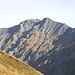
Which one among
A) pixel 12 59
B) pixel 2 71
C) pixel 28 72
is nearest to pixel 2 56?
pixel 12 59

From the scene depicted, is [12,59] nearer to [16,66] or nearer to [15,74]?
[16,66]

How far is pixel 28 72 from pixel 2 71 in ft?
45.9

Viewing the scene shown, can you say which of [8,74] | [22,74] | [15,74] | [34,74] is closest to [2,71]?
[8,74]

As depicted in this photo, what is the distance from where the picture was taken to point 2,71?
5212cm

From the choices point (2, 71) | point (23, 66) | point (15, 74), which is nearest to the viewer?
point (2, 71)

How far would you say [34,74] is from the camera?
6481 centimetres

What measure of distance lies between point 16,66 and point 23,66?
2.74m

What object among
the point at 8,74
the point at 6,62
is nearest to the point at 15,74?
the point at 8,74

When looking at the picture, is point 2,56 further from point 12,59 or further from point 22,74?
point 22,74

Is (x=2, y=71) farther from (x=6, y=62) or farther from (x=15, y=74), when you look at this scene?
(x=6, y=62)

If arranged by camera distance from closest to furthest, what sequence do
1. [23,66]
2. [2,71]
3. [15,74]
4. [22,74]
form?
[2,71] → [15,74] → [22,74] → [23,66]

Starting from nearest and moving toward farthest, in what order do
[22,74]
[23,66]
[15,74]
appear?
[15,74], [22,74], [23,66]

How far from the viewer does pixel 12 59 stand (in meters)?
68.3

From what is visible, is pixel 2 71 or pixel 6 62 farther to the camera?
pixel 6 62
